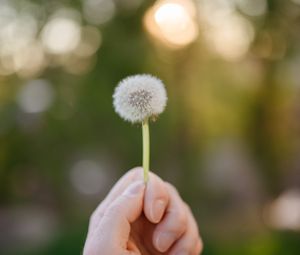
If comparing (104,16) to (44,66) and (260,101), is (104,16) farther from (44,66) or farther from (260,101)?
(260,101)

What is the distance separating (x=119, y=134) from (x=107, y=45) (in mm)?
957

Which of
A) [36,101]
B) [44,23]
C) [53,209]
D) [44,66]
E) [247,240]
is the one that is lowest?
[53,209]

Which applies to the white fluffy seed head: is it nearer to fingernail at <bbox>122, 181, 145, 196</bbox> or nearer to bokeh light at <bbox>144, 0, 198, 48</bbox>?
fingernail at <bbox>122, 181, 145, 196</bbox>

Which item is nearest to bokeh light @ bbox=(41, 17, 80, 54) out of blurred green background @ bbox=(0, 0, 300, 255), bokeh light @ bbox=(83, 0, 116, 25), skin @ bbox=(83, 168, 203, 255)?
blurred green background @ bbox=(0, 0, 300, 255)

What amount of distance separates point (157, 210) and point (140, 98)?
15cm

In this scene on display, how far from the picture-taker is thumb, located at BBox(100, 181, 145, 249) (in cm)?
71

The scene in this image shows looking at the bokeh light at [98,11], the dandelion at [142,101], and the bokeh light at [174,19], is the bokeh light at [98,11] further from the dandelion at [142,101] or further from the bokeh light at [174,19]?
the dandelion at [142,101]

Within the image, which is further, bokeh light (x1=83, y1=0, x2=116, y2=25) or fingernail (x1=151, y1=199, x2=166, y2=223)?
bokeh light (x1=83, y1=0, x2=116, y2=25)

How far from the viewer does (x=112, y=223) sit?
2.32 ft

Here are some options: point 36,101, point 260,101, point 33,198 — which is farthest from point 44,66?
point 260,101

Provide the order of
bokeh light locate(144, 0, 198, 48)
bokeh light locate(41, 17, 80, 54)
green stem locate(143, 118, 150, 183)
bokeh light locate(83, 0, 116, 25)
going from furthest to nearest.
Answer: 1. bokeh light locate(83, 0, 116, 25)
2. bokeh light locate(41, 17, 80, 54)
3. bokeh light locate(144, 0, 198, 48)
4. green stem locate(143, 118, 150, 183)

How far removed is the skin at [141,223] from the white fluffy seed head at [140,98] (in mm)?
95

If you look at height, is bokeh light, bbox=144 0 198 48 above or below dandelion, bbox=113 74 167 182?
above

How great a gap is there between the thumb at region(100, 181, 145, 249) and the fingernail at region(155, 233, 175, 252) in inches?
2.1
